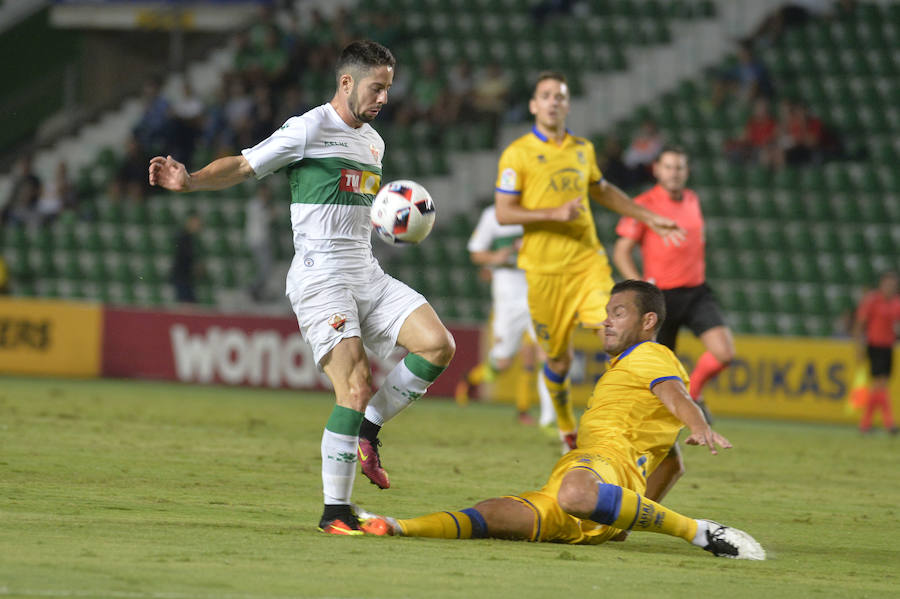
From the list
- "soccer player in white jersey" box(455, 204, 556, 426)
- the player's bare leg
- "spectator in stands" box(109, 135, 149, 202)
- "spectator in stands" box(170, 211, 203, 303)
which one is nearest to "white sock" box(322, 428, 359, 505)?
the player's bare leg

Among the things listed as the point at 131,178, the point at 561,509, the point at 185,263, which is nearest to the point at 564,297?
the point at 561,509

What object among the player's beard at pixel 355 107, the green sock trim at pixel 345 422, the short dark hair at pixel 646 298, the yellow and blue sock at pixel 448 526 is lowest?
the yellow and blue sock at pixel 448 526

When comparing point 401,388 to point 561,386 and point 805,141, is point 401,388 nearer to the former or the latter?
point 561,386

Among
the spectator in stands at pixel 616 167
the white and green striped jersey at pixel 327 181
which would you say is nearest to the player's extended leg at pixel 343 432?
the white and green striped jersey at pixel 327 181

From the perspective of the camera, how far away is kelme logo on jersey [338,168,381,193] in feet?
22.0

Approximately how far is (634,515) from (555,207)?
13.1 feet

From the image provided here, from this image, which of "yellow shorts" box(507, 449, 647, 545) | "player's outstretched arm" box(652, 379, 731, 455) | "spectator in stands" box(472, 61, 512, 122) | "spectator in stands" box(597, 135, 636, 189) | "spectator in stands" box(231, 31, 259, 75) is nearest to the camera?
"player's outstretched arm" box(652, 379, 731, 455)

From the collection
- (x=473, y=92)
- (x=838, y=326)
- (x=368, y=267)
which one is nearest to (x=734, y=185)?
(x=838, y=326)

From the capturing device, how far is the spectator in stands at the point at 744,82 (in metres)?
21.1

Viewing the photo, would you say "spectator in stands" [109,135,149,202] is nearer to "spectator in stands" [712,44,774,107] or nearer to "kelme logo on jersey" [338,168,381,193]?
"spectator in stands" [712,44,774,107]

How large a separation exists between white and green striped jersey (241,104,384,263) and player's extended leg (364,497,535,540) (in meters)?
1.43

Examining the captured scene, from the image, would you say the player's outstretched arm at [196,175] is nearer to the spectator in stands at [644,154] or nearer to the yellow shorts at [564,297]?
the yellow shorts at [564,297]

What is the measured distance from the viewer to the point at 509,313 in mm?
14320

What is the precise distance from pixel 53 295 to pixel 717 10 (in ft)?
41.5
